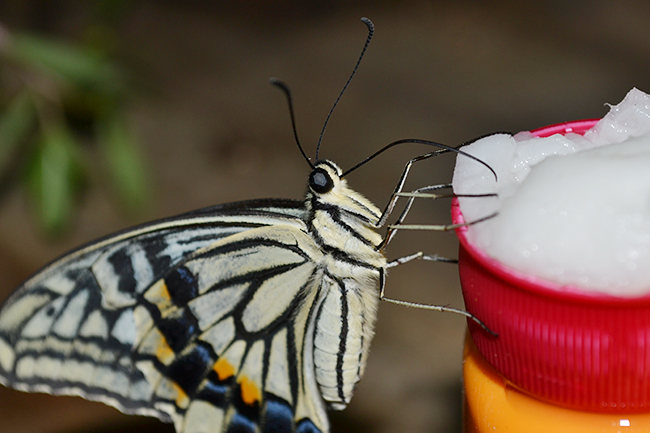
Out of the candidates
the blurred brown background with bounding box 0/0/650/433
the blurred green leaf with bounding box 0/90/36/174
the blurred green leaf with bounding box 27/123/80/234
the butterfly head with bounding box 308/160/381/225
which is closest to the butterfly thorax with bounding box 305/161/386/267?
the butterfly head with bounding box 308/160/381/225

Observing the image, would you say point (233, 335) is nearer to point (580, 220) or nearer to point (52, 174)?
point (580, 220)

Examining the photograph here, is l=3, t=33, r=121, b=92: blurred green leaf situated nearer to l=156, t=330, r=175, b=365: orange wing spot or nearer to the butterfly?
the butterfly

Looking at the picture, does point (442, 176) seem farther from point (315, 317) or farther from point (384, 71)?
point (315, 317)

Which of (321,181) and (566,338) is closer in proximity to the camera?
(566,338)

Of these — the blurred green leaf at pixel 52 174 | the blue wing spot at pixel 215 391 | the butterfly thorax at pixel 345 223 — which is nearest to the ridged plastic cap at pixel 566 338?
the butterfly thorax at pixel 345 223

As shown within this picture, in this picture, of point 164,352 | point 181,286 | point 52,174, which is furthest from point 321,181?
point 52,174

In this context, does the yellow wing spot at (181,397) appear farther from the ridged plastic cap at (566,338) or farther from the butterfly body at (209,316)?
the ridged plastic cap at (566,338)

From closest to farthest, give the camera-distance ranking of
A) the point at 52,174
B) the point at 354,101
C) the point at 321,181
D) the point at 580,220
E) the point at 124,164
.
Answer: the point at 580,220 < the point at 321,181 < the point at 52,174 < the point at 124,164 < the point at 354,101

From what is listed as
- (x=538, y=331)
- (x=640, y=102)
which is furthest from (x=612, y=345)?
(x=640, y=102)
